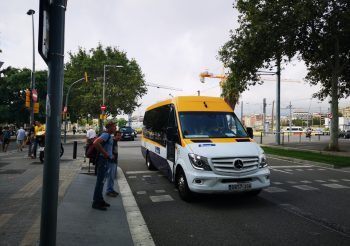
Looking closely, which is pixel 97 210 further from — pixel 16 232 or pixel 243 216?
pixel 243 216

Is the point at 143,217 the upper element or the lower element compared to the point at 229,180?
lower

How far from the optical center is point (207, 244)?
456cm

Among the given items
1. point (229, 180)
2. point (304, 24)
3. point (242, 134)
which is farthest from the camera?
point (304, 24)

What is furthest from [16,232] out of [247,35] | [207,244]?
[247,35]

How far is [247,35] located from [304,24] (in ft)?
11.2

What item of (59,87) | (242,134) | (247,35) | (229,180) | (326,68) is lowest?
(229,180)

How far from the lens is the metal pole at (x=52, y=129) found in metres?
2.96

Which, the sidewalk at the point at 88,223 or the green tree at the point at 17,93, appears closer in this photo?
the sidewalk at the point at 88,223

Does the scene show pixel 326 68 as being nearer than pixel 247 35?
No

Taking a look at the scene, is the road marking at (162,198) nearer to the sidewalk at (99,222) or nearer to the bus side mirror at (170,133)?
the sidewalk at (99,222)

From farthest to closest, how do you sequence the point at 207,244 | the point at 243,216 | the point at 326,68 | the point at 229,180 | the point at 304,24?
the point at 326,68, the point at 304,24, the point at 229,180, the point at 243,216, the point at 207,244

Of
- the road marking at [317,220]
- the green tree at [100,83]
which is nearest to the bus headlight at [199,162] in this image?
the road marking at [317,220]

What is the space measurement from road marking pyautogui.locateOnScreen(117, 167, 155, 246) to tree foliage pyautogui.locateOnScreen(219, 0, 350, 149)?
14.5 m

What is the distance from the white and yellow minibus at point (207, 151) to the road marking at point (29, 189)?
334cm
